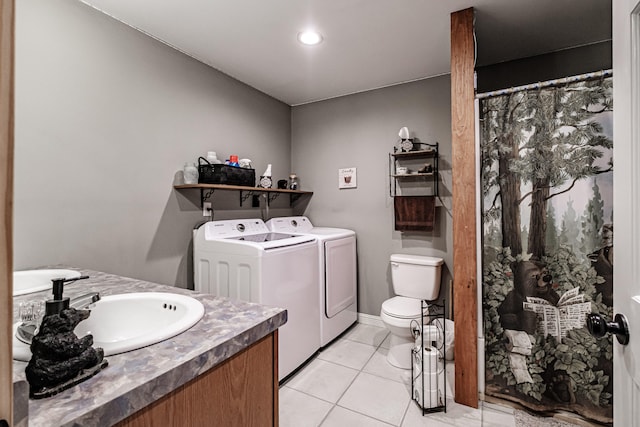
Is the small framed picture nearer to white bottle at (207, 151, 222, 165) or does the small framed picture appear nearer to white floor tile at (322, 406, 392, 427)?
white bottle at (207, 151, 222, 165)

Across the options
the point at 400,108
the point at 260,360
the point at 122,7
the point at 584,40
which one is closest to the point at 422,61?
the point at 400,108

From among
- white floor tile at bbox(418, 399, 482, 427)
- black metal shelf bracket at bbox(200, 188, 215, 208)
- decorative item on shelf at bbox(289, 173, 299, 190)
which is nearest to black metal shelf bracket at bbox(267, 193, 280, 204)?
decorative item on shelf at bbox(289, 173, 299, 190)

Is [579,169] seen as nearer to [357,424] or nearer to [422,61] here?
[422,61]

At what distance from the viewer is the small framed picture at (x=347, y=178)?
309cm

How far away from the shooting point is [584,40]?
218 centimetres

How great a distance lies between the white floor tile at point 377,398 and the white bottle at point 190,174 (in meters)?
1.83

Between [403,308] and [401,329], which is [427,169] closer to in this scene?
[403,308]

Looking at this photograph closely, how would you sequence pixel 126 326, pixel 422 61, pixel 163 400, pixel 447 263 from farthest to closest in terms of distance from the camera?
pixel 447 263 → pixel 422 61 → pixel 126 326 → pixel 163 400

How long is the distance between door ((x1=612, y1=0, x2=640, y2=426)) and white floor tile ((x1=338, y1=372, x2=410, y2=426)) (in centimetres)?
122

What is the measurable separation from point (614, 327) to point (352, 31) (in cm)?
210

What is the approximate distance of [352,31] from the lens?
2.06m

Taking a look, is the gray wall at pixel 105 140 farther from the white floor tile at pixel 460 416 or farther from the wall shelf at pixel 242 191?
the white floor tile at pixel 460 416

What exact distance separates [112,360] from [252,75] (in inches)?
101

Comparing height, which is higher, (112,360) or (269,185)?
(269,185)
